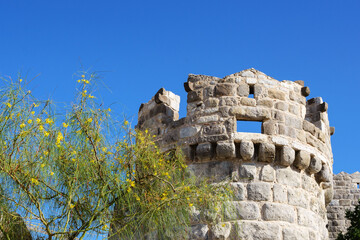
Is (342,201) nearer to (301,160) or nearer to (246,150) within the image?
(301,160)

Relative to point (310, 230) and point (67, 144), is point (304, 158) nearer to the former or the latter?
point (310, 230)

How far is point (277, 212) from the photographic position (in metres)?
6.93

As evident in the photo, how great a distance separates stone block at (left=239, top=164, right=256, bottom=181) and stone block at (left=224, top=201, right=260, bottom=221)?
332 millimetres

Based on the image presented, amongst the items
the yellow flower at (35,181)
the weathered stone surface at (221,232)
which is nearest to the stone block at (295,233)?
the weathered stone surface at (221,232)

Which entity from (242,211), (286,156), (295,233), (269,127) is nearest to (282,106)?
(269,127)

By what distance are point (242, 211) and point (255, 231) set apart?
11.3 inches

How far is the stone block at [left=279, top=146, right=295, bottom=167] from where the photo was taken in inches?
283

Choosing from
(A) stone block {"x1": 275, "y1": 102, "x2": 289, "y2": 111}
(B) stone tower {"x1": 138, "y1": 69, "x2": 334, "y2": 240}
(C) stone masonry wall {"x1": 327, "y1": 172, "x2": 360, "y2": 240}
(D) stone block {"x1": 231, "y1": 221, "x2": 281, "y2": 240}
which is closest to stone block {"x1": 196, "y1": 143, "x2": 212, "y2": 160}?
(B) stone tower {"x1": 138, "y1": 69, "x2": 334, "y2": 240}

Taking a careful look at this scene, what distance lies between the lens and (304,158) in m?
7.39

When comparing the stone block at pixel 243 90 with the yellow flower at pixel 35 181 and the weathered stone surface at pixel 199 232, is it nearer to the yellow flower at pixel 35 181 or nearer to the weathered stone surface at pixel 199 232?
the weathered stone surface at pixel 199 232

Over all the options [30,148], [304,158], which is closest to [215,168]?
[304,158]

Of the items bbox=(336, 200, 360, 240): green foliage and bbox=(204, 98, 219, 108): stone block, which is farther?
bbox=(336, 200, 360, 240): green foliage

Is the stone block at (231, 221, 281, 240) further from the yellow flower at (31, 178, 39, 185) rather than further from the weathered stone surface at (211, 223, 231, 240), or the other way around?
the yellow flower at (31, 178, 39, 185)

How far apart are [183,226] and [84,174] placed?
144 cm
